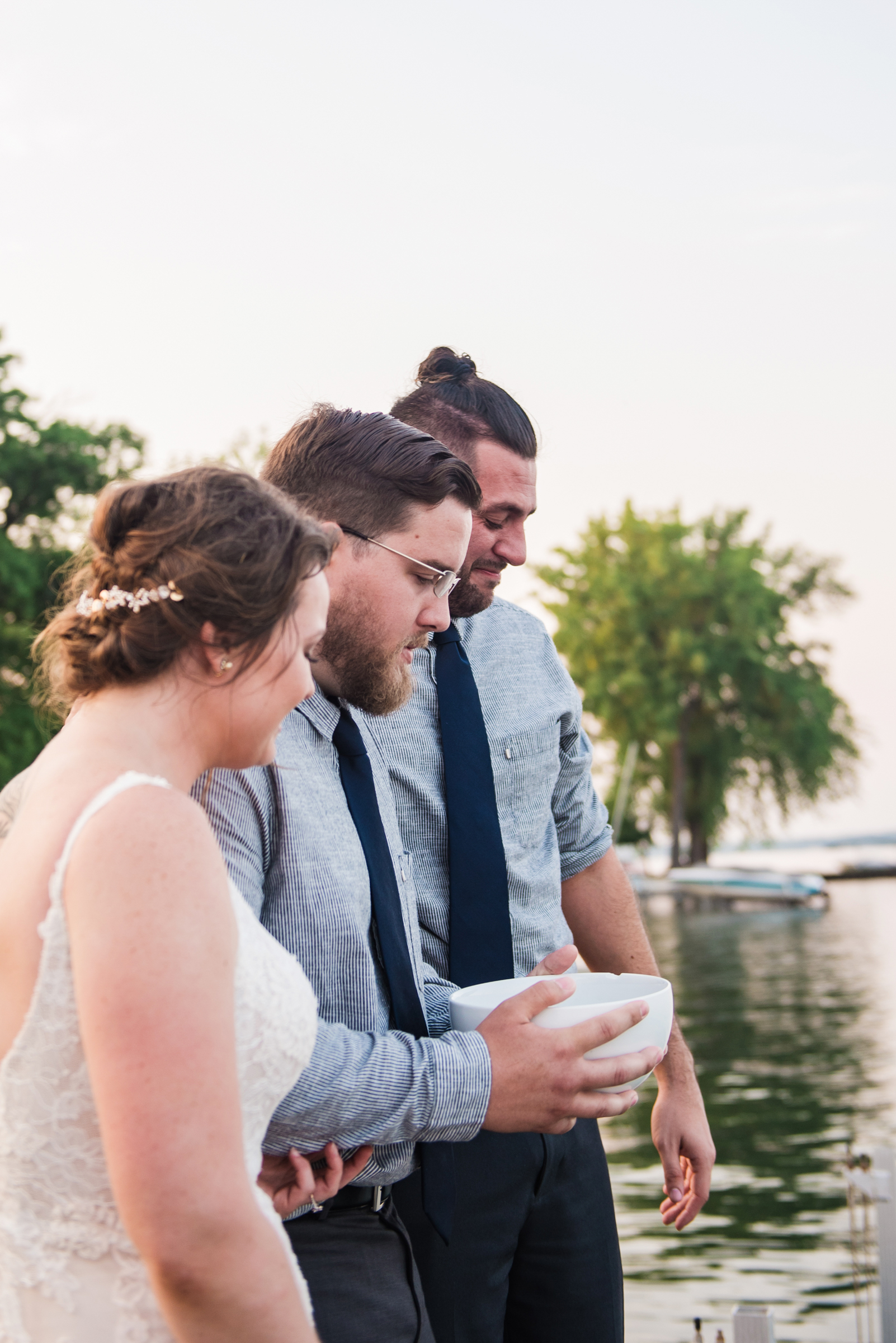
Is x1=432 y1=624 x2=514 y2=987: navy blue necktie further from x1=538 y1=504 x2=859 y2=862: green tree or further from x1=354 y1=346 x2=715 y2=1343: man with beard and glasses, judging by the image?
x1=538 y1=504 x2=859 y2=862: green tree

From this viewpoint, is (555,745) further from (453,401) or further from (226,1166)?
(226,1166)

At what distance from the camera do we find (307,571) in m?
1.63

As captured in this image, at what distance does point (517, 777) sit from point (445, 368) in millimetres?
1134

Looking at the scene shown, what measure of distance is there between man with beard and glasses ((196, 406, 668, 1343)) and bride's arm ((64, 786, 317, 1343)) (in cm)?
42

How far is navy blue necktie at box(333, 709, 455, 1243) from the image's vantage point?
6.83 ft

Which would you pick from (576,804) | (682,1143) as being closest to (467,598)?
(576,804)

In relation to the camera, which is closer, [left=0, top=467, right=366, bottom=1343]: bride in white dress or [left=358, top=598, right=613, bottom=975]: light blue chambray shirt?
[left=0, top=467, right=366, bottom=1343]: bride in white dress

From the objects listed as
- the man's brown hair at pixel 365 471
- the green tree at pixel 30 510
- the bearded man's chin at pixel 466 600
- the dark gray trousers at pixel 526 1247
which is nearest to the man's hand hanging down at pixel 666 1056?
the dark gray trousers at pixel 526 1247

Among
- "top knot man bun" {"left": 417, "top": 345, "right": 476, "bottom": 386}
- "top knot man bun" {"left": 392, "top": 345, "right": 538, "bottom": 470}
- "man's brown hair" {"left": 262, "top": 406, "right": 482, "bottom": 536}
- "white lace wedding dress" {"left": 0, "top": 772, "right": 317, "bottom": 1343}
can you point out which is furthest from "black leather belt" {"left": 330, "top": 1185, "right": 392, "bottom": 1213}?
"top knot man bun" {"left": 417, "top": 345, "right": 476, "bottom": 386}

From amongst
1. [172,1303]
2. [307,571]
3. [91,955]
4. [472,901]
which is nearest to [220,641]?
[307,571]

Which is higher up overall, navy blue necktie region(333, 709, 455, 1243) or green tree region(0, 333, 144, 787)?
green tree region(0, 333, 144, 787)

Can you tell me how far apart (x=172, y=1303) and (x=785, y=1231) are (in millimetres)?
7603

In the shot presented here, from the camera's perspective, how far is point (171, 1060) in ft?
4.25

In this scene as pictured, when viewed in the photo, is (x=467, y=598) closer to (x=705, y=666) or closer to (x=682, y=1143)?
(x=682, y=1143)
